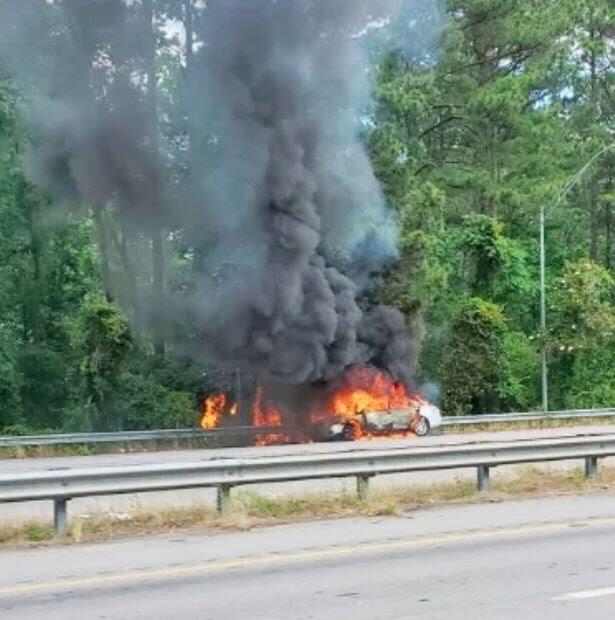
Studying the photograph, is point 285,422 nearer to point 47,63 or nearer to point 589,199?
point 47,63

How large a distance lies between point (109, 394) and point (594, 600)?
2616cm

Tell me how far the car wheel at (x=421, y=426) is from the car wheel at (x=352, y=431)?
1.51 meters

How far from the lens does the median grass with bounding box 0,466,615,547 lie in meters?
11.6

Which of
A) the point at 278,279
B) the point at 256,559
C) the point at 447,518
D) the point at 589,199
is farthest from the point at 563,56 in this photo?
the point at 256,559

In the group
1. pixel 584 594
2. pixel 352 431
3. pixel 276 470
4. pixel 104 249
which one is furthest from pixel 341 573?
pixel 104 249

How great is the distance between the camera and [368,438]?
2947 centimetres

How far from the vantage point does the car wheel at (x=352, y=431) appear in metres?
29.5

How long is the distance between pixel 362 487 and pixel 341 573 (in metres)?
4.34

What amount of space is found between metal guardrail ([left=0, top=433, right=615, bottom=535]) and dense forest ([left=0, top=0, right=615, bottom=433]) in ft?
59.3

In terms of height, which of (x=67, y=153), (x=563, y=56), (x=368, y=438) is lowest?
(x=368, y=438)

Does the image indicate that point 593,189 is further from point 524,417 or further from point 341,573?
point 341,573

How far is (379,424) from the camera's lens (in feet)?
98.2

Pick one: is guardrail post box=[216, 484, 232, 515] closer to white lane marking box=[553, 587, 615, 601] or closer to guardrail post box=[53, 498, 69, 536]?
guardrail post box=[53, 498, 69, 536]

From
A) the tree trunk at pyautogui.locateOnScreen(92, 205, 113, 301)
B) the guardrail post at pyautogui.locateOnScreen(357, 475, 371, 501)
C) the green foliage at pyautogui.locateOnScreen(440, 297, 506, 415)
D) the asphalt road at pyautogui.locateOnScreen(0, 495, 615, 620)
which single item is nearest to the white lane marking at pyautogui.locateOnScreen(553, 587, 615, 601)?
the asphalt road at pyautogui.locateOnScreen(0, 495, 615, 620)
